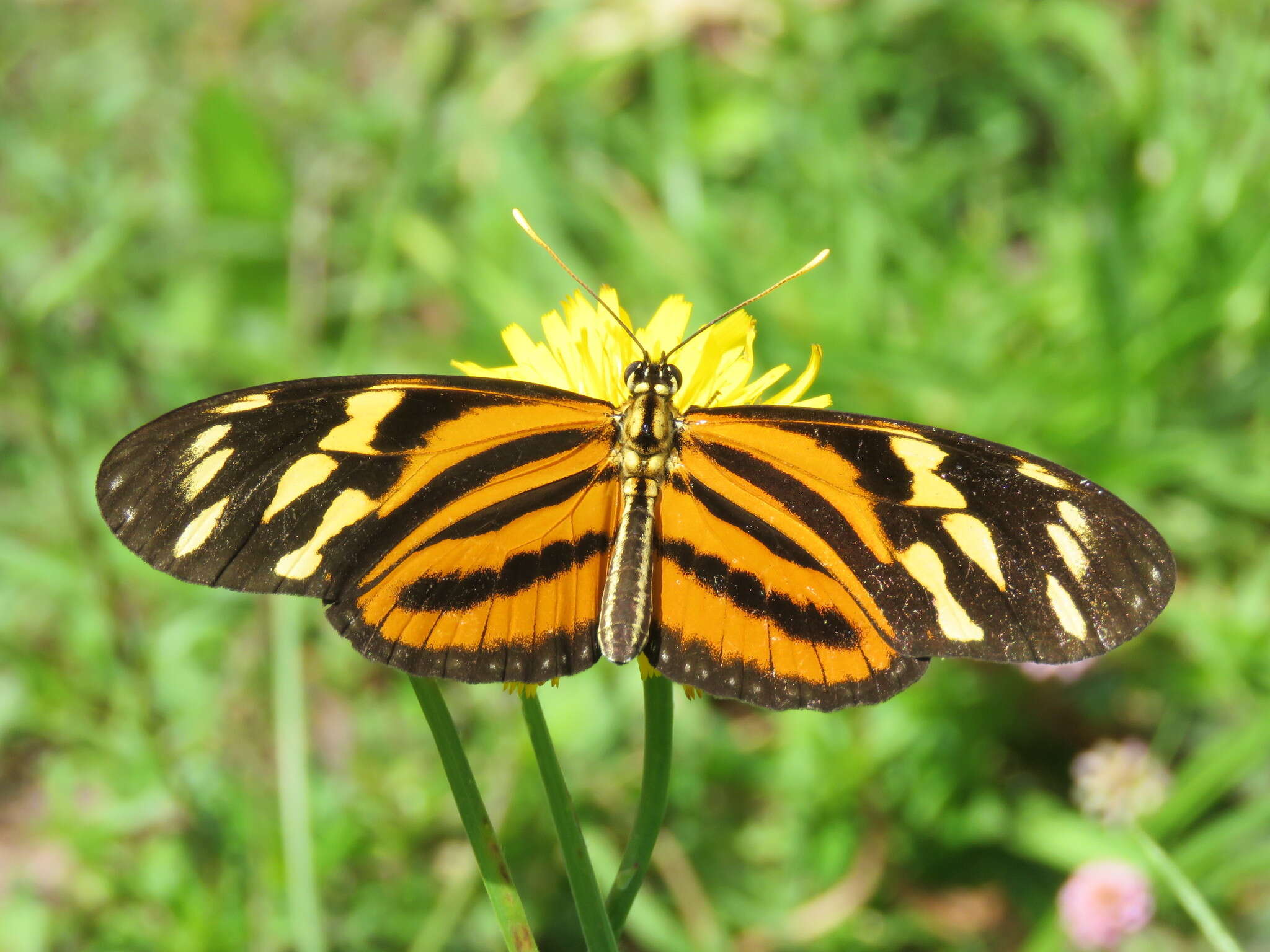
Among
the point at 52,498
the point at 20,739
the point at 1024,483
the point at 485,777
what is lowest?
the point at 1024,483

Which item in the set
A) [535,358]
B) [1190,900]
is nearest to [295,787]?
[535,358]

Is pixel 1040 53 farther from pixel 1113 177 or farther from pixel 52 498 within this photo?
pixel 52 498

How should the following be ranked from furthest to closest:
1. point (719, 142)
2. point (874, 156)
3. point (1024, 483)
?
point (719, 142) < point (874, 156) < point (1024, 483)

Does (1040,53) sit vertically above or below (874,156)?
above

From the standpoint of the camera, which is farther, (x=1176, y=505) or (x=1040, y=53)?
(x=1040, y=53)

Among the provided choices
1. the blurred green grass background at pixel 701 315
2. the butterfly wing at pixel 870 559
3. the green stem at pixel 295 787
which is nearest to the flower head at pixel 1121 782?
the blurred green grass background at pixel 701 315

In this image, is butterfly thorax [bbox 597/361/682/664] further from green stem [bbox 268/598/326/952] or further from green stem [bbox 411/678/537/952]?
green stem [bbox 268/598/326/952]

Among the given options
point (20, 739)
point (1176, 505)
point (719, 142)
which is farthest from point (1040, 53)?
point (20, 739)

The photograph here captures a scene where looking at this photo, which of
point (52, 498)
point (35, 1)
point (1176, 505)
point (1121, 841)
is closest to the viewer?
point (1121, 841)
